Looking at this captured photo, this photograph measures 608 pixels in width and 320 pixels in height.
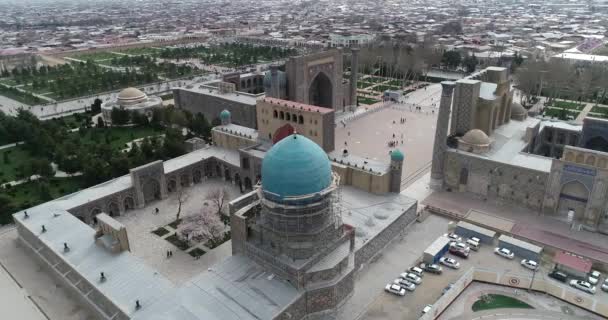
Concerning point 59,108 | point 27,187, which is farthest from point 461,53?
point 27,187

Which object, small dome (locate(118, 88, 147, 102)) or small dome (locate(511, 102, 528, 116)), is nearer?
small dome (locate(511, 102, 528, 116))

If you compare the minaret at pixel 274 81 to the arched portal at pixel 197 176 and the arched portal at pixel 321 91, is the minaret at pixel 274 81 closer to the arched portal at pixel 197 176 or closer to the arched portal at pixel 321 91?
the arched portal at pixel 321 91

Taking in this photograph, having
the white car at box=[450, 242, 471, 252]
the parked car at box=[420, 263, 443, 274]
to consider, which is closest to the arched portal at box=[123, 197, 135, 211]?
the parked car at box=[420, 263, 443, 274]

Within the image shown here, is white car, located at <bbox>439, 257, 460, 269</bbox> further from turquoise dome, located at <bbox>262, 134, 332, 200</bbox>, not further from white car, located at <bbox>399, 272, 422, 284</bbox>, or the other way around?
turquoise dome, located at <bbox>262, 134, 332, 200</bbox>

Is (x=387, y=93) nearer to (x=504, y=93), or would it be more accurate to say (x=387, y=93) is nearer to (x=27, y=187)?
(x=504, y=93)

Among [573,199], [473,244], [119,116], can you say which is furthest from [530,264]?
[119,116]
